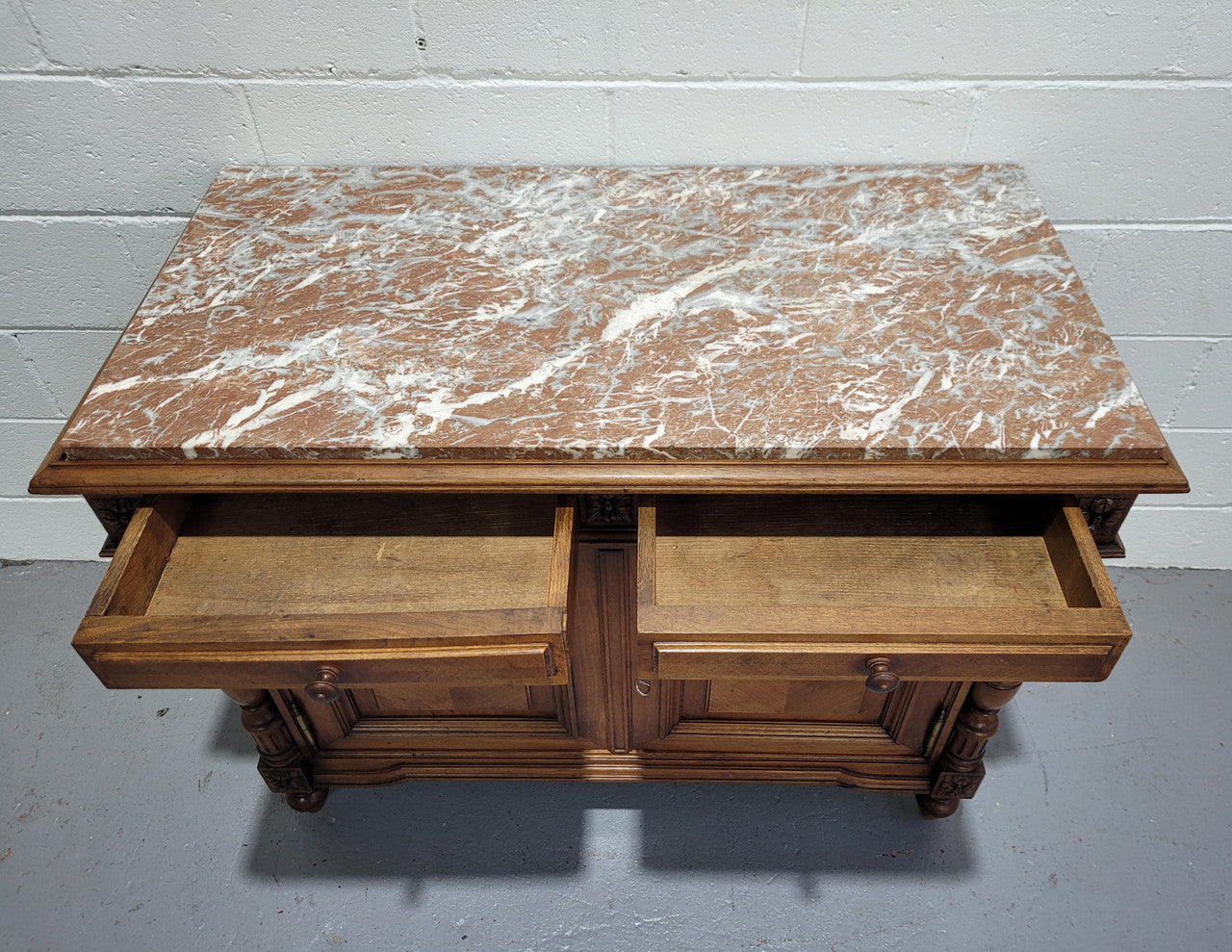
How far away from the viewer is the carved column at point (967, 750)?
49.4 inches

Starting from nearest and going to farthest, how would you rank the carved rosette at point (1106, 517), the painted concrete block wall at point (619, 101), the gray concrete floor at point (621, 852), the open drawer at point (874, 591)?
1. the open drawer at point (874, 591)
2. the carved rosette at point (1106, 517)
3. the painted concrete block wall at point (619, 101)
4. the gray concrete floor at point (621, 852)

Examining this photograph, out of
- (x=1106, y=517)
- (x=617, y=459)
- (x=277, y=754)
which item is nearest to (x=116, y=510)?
(x=277, y=754)

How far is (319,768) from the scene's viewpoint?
149cm

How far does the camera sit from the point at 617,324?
3.65 ft

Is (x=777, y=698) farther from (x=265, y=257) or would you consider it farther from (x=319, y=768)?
(x=265, y=257)

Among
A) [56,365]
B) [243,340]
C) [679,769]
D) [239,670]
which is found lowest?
[679,769]

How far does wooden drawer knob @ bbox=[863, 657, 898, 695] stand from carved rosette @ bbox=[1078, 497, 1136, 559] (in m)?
0.33

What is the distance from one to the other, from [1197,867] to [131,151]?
2164 mm

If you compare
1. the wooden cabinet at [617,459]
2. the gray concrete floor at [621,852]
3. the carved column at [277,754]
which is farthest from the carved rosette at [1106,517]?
the carved column at [277,754]

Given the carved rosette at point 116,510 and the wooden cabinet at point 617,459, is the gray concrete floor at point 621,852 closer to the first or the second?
the wooden cabinet at point 617,459

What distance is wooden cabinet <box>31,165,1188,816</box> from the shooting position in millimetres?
948

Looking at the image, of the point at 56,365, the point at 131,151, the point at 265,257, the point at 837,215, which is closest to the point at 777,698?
the point at 837,215

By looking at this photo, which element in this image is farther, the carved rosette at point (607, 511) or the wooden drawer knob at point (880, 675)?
the carved rosette at point (607, 511)

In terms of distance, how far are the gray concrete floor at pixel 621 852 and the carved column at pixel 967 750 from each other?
0.07 m
